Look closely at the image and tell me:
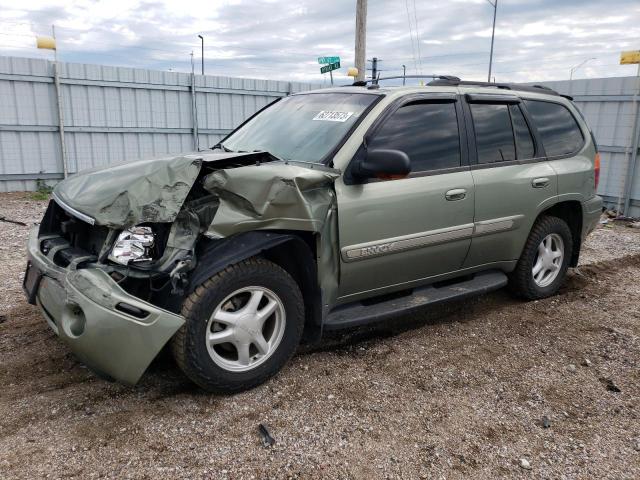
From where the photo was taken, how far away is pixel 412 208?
356cm

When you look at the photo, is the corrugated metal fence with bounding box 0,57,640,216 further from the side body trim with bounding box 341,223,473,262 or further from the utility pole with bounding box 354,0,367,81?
the side body trim with bounding box 341,223,473,262

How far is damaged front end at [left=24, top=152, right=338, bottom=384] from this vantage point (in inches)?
102

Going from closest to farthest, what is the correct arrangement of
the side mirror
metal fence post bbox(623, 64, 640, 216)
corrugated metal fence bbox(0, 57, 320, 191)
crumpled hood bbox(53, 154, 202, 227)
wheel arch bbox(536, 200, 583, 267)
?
1. crumpled hood bbox(53, 154, 202, 227)
2. the side mirror
3. wheel arch bbox(536, 200, 583, 267)
4. metal fence post bbox(623, 64, 640, 216)
5. corrugated metal fence bbox(0, 57, 320, 191)

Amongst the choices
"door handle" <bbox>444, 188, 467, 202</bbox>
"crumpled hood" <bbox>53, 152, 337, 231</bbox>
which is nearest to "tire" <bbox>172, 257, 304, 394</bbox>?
"crumpled hood" <bbox>53, 152, 337, 231</bbox>

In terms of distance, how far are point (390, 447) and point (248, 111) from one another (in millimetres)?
10802

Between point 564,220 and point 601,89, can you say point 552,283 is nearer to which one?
point 564,220

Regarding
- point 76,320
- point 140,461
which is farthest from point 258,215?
point 140,461

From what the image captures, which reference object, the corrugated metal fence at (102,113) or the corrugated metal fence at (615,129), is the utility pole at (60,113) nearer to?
the corrugated metal fence at (102,113)

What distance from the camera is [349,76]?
1116cm

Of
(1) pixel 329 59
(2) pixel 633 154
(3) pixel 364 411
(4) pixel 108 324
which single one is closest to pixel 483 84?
(3) pixel 364 411

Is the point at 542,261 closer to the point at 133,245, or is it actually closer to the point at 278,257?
the point at 278,257

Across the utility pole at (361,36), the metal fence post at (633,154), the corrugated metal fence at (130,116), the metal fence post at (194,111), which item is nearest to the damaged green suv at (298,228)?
the metal fence post at (633,154)

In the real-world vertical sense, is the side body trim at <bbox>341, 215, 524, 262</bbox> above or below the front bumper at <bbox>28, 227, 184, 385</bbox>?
above

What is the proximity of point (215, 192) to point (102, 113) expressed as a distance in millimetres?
9114
